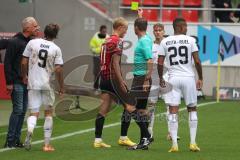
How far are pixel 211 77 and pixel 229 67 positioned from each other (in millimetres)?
720

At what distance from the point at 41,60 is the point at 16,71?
2.70 ft

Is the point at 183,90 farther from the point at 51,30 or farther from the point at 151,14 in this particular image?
the point at 151,14

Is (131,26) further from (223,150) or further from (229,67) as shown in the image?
(223,150)

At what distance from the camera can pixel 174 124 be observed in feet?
44.8

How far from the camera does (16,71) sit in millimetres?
14070

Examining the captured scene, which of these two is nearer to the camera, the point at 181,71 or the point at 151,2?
the point at 181,71

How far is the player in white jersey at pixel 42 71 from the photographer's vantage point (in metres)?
13.4

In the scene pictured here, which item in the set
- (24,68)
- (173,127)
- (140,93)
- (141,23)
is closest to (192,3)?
(140,93)

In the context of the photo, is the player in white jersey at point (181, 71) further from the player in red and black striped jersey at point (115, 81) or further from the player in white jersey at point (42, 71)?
the player in white jersey at point (42, 71)

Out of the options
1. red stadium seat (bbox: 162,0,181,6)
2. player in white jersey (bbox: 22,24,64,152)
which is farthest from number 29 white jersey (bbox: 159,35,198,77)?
red stadium seat (bbox: 162,0,181,6)

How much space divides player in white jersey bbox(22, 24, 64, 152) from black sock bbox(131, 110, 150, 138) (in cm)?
150

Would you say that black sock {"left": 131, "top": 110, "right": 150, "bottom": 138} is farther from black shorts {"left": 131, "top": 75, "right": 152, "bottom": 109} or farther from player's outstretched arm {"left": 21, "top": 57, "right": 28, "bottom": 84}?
player's outstretched arm {"left": 21, "top": 57, "right": 28, "bottom": 84}

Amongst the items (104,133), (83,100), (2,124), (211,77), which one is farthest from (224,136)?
(211,77)

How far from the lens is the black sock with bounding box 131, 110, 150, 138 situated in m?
14.0
